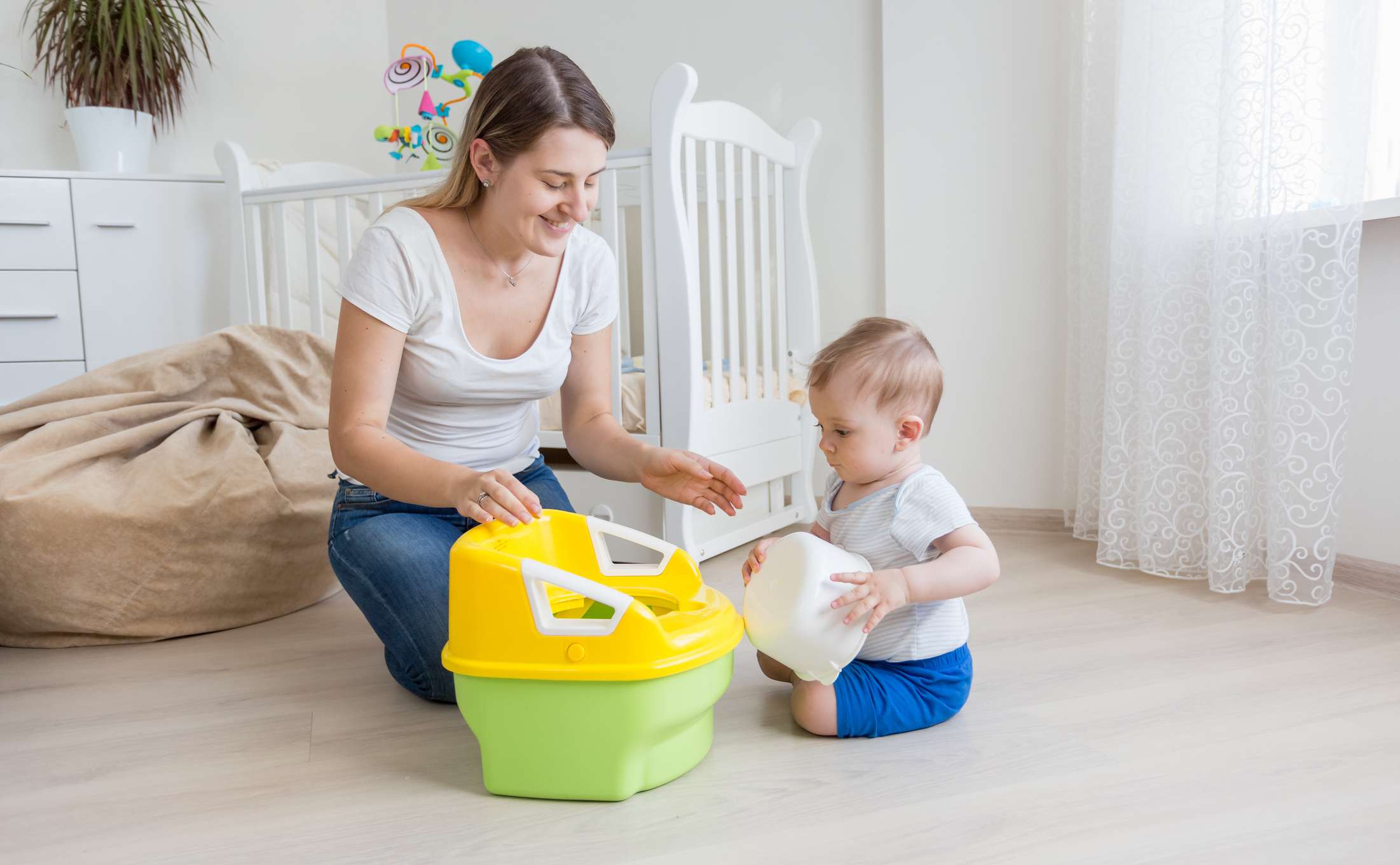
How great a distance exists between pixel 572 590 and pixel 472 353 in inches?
17.0

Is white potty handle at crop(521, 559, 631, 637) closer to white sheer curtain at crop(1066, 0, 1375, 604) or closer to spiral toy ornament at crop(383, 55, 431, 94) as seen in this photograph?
white sheer curtain at crop(1066, 0, 1375, 604)

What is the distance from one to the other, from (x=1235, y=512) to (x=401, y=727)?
1.27 meters

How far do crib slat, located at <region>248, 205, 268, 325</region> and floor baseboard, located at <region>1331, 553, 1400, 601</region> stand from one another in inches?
88.4

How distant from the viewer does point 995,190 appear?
213cm

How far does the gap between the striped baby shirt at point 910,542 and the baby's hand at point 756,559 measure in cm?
10

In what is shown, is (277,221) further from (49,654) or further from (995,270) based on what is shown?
(995,270)

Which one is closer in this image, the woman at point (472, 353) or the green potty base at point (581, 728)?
the green potty base at point (581, 728)

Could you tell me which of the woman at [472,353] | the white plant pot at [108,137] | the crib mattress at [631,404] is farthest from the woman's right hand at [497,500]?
the white plant pot at [108,137]

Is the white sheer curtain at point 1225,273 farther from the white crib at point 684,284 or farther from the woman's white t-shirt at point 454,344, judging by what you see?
the woman's white t-shirt at point 454,344

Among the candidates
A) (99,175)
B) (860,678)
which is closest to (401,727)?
(860,678)

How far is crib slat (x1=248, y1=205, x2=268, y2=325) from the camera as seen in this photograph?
2.39 meters

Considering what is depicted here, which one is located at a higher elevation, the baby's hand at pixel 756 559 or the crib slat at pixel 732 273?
the crib slat at pixel 732 273

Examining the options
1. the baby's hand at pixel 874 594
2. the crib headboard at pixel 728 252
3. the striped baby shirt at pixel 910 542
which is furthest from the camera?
the crib headboard at pixel 728 252

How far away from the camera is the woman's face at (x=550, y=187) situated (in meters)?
1.11
